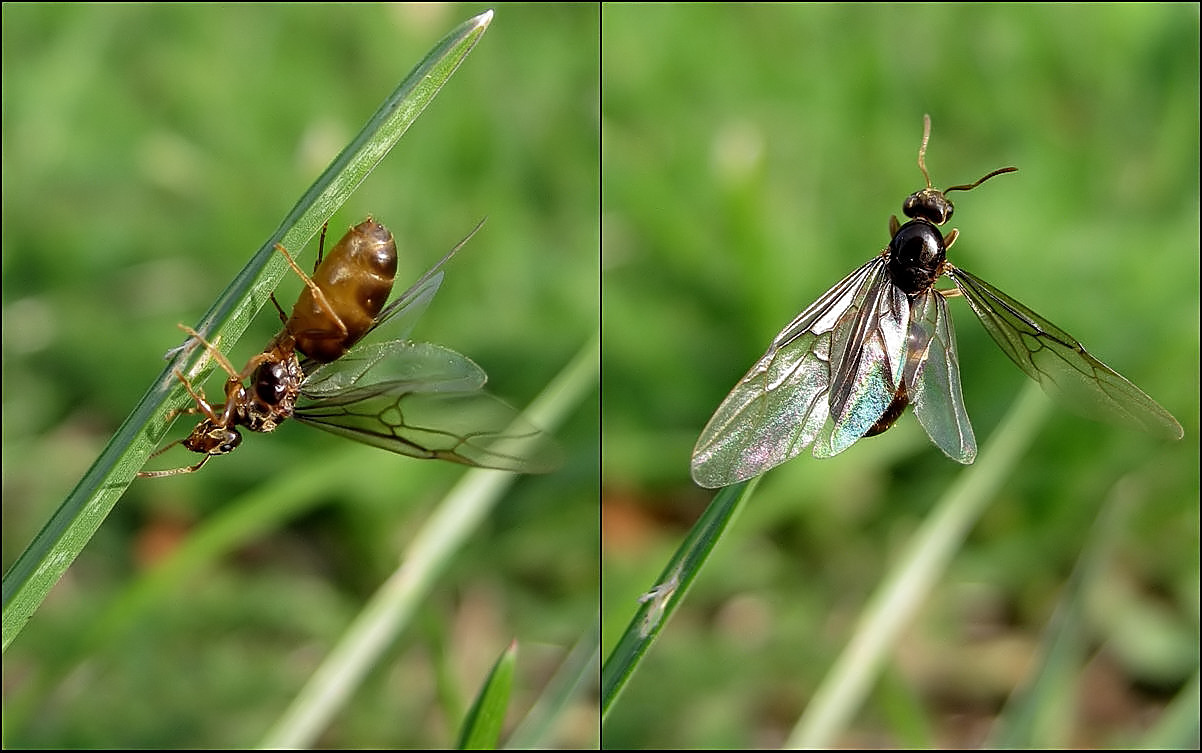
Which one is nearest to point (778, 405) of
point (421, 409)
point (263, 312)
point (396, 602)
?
point (421, 409)

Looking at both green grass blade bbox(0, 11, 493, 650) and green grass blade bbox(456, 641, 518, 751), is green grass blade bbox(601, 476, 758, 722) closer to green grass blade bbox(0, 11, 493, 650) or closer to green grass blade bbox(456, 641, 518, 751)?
green grass blade bbox(456, 641, 518, 751)

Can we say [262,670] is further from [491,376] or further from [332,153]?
[332,153]

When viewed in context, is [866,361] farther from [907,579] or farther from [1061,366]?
[907,579]

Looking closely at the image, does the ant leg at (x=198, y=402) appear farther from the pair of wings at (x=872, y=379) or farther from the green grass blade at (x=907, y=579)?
the green grass blade at (x=907, y=579)

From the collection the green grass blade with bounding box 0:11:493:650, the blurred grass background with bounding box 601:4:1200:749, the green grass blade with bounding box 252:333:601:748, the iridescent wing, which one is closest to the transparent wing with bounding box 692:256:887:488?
the iridescent wing

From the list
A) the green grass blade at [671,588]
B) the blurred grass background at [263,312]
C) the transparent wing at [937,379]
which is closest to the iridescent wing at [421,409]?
the green grass blade at [671,588]
